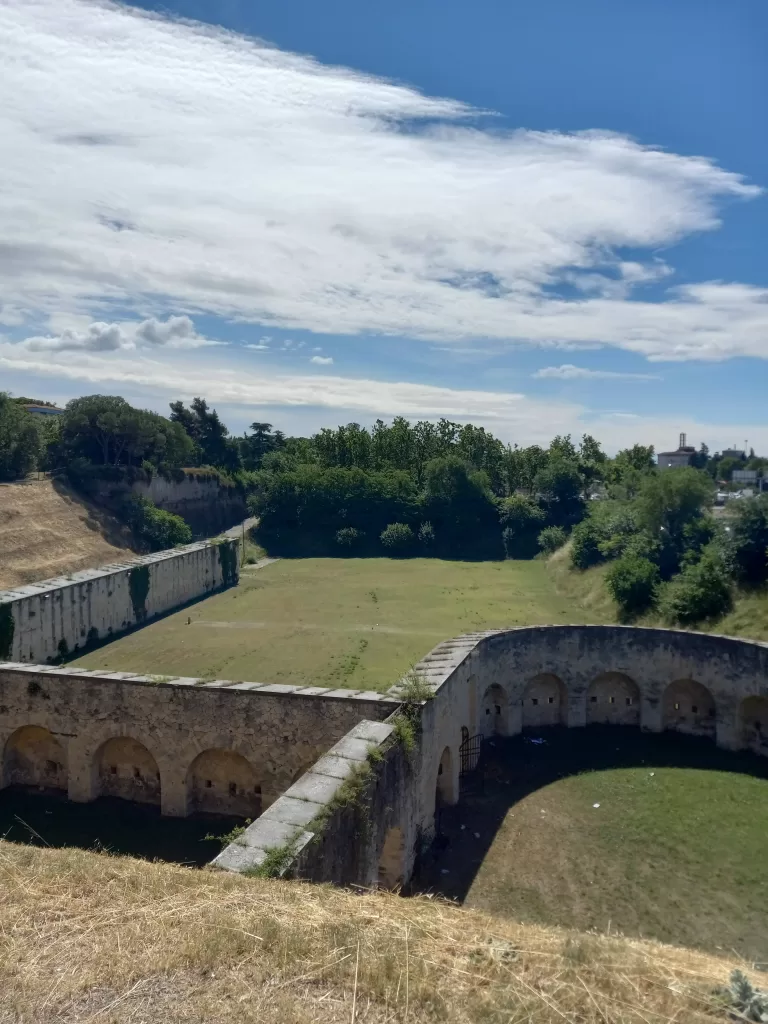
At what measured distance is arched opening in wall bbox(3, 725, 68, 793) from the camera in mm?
14430

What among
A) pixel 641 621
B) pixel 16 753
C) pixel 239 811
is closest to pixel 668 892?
pixel 239 811

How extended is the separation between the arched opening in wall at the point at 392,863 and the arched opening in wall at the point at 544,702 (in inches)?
311

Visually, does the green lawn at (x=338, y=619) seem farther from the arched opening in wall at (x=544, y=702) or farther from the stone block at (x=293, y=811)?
the stone block at (x=293, y=811)

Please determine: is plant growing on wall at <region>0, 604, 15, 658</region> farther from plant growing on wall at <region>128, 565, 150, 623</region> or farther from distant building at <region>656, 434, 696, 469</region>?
distant building at <region>656, 434, 696, 469</region>

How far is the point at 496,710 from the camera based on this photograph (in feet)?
59.9

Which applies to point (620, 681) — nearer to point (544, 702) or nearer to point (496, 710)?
point (544, 702)

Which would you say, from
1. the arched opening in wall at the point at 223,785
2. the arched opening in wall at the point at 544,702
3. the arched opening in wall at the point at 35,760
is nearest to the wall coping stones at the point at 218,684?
the arched opening in wall at the point at 35,760

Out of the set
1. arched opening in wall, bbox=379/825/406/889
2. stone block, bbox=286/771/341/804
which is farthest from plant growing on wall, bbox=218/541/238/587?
stone block, bbox=286/771/341/804

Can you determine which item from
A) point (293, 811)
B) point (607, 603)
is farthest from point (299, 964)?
point (607, 603)

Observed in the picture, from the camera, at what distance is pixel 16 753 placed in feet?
48.2

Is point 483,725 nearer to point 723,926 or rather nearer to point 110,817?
point 723,926

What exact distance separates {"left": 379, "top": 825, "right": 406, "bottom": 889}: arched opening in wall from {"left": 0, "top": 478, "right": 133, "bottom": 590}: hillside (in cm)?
2299

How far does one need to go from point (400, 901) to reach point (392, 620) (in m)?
21.6

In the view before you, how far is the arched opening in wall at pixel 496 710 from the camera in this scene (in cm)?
1809
